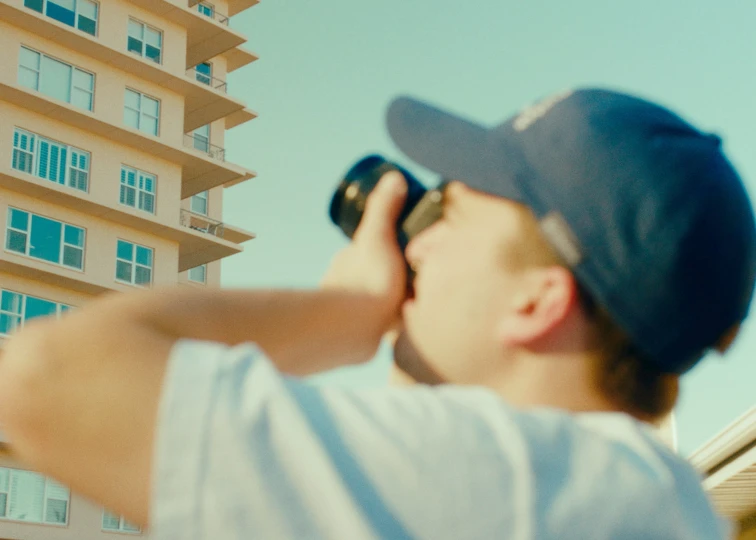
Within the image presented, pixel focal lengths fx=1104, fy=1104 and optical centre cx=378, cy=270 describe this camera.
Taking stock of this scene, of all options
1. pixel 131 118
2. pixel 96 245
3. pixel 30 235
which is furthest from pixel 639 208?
pixel 131 118

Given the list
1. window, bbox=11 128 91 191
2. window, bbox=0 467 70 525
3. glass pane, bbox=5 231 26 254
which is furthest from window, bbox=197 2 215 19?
window, bbox=0 467 70 525

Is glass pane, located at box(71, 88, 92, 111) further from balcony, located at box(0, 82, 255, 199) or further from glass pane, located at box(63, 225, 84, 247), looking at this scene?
glass pane, located at box(63, 225, 84, 247)

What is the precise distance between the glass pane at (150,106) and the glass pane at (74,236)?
2.98 meters

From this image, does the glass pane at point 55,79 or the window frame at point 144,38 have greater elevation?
the window frame at point 144,38

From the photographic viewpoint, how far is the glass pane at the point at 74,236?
19.9 metres

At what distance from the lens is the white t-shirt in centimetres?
77

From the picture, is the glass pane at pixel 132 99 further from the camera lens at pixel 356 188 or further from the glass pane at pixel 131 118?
the camera lens at pixel 356 188

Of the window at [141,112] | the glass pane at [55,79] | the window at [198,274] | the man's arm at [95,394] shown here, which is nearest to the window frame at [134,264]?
the window at [141,112]

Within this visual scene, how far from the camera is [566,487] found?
83cm

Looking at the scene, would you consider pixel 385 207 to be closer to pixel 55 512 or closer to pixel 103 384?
pixel 103 384

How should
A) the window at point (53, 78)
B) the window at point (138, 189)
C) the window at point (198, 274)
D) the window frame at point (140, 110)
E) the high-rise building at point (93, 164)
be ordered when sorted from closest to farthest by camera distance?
the high-rise building at point (93, 164)
the window at point (53, 78)
the window at point (138, 189)
the window frame at point (140, 110)
the window at point (198, 274)

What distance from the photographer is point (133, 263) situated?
20953mm

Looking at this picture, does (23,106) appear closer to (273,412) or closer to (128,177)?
(128,177)

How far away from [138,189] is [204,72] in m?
4.37
